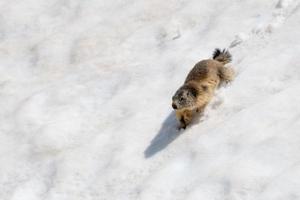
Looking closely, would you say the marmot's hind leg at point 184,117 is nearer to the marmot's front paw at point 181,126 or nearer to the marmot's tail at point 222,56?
the marmot's front paw at point 181,126

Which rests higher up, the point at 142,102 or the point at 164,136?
the point at 164,136

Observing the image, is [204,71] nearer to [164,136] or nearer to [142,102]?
[164,136]

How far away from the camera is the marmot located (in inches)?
386

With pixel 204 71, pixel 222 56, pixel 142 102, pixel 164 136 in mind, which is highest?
pixel 204 71

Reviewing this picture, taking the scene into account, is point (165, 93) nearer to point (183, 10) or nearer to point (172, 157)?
point (172, 157)

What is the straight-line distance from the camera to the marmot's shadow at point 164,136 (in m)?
9.86

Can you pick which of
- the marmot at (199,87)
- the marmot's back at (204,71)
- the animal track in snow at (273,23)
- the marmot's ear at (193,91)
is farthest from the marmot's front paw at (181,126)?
the animal track in snow at (273,23)

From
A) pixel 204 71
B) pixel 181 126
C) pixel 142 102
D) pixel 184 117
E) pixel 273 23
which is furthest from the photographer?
pixel 273 23

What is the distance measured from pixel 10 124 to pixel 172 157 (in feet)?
12.9

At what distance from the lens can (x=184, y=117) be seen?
992 centimetres

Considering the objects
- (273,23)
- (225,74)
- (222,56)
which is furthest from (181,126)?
(273,23)

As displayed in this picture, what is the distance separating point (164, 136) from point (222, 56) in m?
2.06

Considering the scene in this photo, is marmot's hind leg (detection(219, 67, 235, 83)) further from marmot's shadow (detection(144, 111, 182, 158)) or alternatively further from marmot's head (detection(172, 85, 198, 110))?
marmot's shadow (detection(144, 111, 182, 158))

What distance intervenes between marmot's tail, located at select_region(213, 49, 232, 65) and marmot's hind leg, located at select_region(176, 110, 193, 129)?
1.66m
